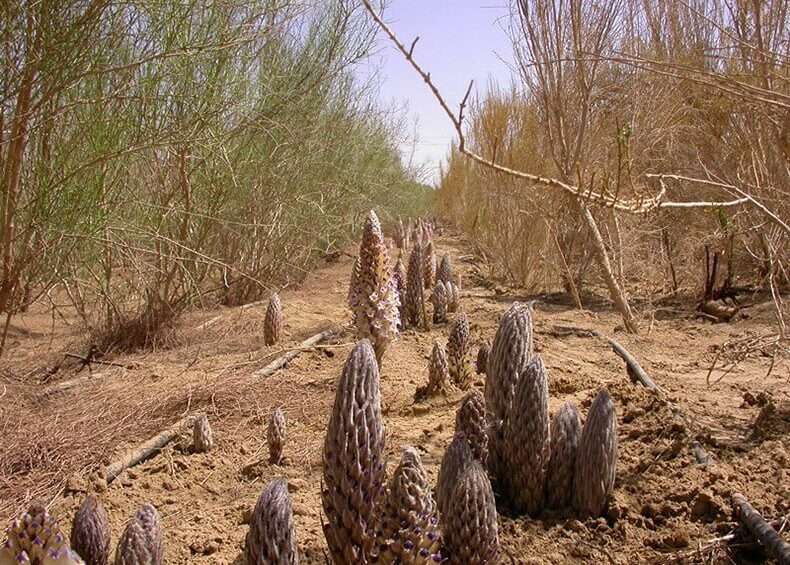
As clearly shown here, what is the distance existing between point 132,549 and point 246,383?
2354 mm

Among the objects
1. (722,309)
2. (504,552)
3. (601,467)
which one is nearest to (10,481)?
(504,552)

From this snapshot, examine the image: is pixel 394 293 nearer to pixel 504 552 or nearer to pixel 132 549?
pixel 504 552

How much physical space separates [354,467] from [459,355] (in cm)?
250

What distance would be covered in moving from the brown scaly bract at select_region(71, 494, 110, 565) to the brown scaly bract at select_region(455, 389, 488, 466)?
121 centimetres

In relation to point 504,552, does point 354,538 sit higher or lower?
higher

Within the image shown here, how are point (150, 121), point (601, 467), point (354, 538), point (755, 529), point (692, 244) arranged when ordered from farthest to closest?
1. point (692, 244)
2. point (150, 121)
3. point (601, 467)
4. point (755, 529)
5. point (354, 538)

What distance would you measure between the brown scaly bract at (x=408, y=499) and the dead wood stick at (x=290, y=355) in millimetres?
2822

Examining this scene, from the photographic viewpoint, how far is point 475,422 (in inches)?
99.3

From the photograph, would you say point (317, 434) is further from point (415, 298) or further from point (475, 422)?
point (415, 298)

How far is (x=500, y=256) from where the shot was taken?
10375 millimetres

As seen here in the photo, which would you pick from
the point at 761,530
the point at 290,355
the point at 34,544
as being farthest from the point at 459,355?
Result: the point at 34,544

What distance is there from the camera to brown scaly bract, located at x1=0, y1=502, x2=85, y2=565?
1.51 metres

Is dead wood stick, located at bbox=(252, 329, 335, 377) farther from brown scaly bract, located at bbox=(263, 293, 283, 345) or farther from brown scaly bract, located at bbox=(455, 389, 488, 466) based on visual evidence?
brown scaly bract, located at bbox=(455, 389, 488, 466)

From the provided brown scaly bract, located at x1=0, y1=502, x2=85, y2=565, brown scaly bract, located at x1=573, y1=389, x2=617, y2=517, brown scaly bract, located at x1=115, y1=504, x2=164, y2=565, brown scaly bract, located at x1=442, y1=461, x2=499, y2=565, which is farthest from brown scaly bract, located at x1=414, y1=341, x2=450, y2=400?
brown scaly bract, located at x1=0, y1=502, x2=85, y2=565
